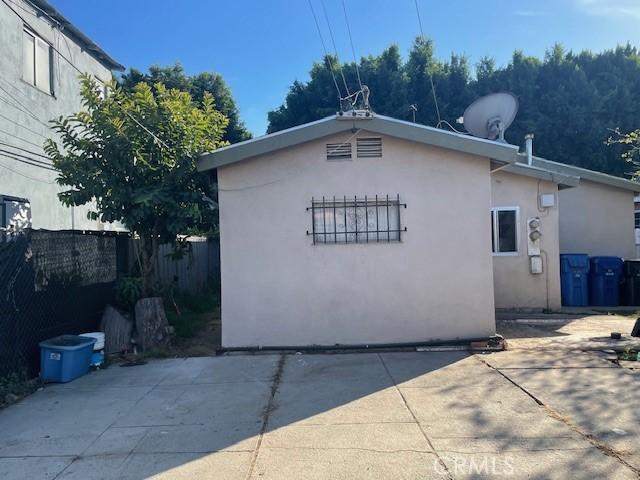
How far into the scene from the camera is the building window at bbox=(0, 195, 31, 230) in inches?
395

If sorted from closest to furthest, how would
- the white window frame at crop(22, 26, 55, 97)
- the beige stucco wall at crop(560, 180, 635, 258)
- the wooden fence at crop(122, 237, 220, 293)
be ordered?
1. the wooden fence at crop(122, 237, 220, 293)
2. the white window frame at crop(22, 26, 55, 97)
3. the beige stucco wall at crop(560, 180, 635, 258)

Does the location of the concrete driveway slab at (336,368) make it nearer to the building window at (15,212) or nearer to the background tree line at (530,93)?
the building window at (15,212)

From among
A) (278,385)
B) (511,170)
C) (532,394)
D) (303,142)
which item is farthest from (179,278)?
(532,394)

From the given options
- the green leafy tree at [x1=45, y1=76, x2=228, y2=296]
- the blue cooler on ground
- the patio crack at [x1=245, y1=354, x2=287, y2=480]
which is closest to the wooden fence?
the green leafy tree at [x1=45, y1=76, x2=228, y2=296]

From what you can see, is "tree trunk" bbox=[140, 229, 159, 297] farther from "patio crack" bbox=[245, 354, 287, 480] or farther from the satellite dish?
the satellite dish

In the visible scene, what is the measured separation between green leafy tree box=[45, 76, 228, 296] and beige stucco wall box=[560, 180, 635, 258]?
34.0ft

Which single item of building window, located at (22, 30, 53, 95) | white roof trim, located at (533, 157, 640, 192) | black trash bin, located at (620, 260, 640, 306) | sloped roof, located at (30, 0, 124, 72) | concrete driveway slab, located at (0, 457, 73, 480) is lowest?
concrete driveway slab, located at (0, 457, 73, 480)

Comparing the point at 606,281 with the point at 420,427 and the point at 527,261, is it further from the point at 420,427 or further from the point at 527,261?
the point at 420,427

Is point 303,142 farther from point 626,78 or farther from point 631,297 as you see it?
point 626,78

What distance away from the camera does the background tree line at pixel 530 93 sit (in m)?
24.7

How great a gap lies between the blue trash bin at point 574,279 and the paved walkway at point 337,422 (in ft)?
16.5

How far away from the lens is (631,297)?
39.2ft

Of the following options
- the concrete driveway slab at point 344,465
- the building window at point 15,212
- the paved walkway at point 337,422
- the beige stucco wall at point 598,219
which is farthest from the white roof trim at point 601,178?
the building window at point 15,212

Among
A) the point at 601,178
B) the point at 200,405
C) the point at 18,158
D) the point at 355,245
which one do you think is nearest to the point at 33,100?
the point at 18,158
